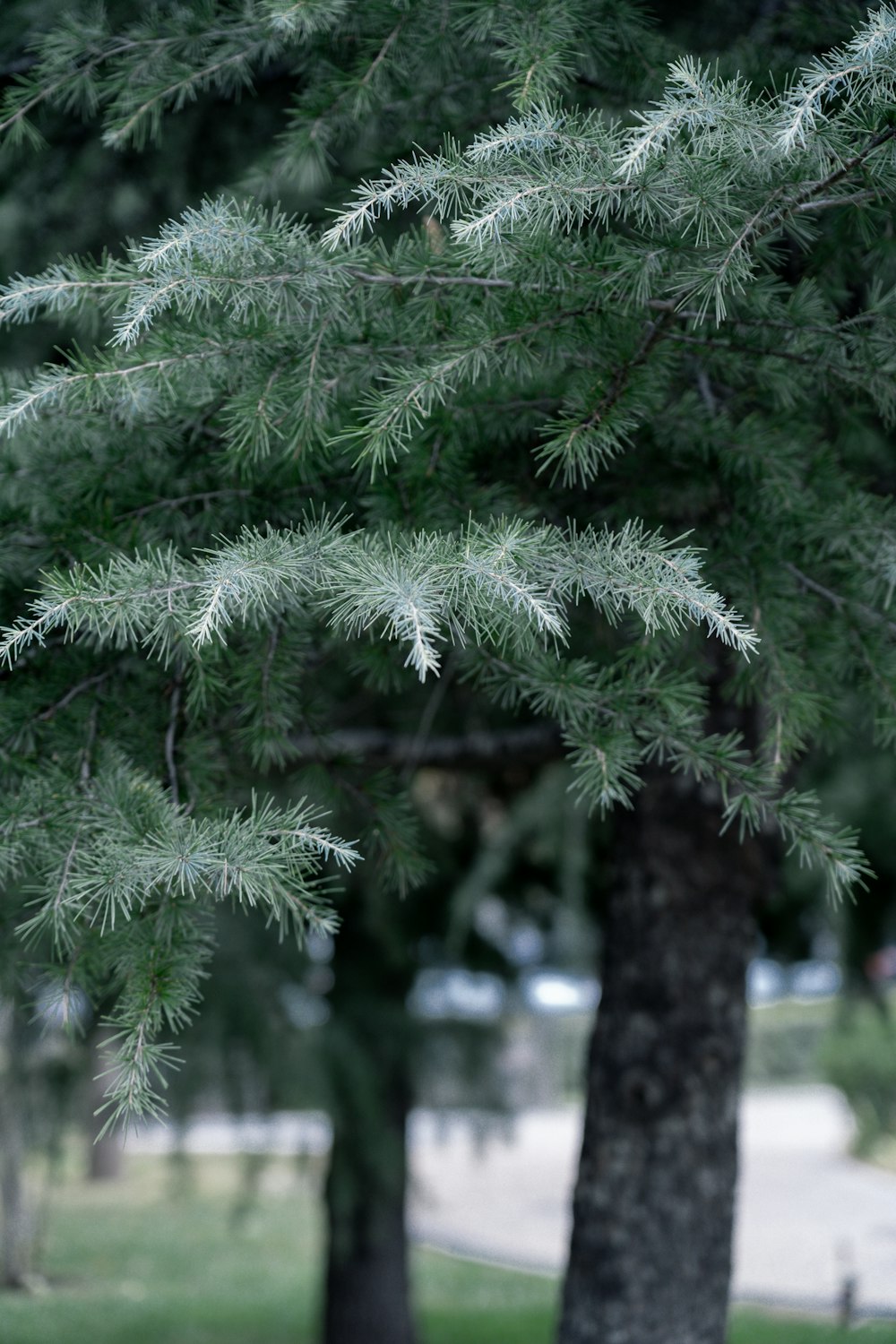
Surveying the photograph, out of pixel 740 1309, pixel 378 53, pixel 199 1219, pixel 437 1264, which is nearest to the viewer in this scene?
pixel 378 53

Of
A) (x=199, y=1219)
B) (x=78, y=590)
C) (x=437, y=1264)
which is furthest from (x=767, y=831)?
(x=199, y=1219)

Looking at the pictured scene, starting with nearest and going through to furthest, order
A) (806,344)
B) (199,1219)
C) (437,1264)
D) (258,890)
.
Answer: (258,890) < (806,344) < (437,1264) < (199,1219)

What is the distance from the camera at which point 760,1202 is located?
35.6 ft

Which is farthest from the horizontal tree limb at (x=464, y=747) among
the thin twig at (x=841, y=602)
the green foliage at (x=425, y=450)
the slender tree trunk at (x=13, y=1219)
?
the slender tree trunk at (x=13, y=1219)

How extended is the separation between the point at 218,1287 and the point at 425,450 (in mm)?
9370

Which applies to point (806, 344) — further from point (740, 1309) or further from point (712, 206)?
point (740, 1309)

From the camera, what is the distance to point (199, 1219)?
42.4 feet

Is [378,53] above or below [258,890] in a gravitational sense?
above

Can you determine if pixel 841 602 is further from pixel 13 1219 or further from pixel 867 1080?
pixel 867 1080

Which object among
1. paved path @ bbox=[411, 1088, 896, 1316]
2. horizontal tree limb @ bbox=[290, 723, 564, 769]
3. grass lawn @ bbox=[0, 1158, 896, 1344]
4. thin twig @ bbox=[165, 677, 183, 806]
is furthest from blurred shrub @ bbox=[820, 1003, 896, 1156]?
thin twig @ bbox=[165, 677, 183, 806]

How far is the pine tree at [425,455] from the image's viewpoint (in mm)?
1684

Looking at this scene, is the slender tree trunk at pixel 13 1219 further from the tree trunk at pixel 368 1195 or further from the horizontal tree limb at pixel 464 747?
the horizontal tree limb at pixel 464 747

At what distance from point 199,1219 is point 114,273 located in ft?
42.3

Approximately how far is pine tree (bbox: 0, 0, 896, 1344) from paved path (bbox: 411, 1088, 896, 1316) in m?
4.36
